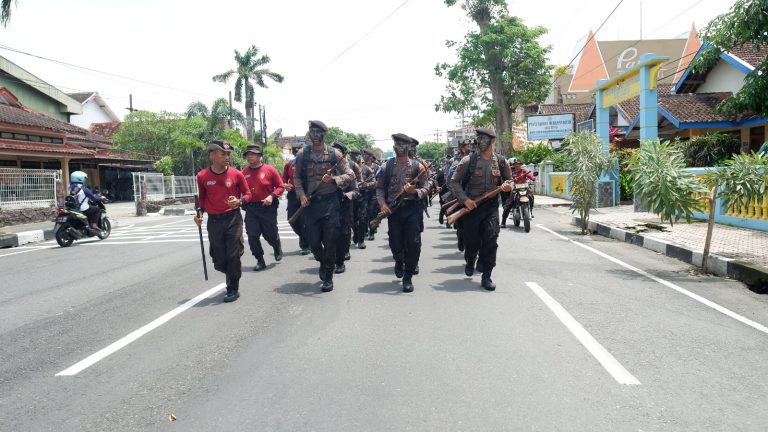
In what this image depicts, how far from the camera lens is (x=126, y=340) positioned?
16.6ft

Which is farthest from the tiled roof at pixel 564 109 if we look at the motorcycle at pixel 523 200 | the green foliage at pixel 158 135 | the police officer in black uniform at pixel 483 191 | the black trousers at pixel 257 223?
the police officer in black uniform at pixel 483 191

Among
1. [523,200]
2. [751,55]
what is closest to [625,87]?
[751,55]

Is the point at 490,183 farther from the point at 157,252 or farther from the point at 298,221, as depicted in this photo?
the point at 157,252

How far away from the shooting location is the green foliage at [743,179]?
763cm

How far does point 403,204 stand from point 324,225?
1001 mm

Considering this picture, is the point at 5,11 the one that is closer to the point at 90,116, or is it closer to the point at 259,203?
the point at 259,203

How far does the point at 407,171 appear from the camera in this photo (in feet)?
23.9

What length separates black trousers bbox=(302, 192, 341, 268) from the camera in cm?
697

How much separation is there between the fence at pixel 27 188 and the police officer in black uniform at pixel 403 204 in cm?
1720

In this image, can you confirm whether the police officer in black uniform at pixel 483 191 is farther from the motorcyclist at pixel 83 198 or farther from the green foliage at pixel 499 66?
the green foliage at pixel 499 66

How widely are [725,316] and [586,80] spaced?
50866 mm

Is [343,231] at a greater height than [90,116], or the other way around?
[90,116]

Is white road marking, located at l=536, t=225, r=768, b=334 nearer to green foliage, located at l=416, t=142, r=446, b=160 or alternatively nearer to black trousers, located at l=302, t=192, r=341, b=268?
black trousers, located at l=302, t=192, r=341, b=268

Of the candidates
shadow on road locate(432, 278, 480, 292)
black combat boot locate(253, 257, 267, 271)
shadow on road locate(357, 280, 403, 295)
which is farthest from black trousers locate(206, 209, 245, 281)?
shadow on road locate(432, 278, 480, 292)
